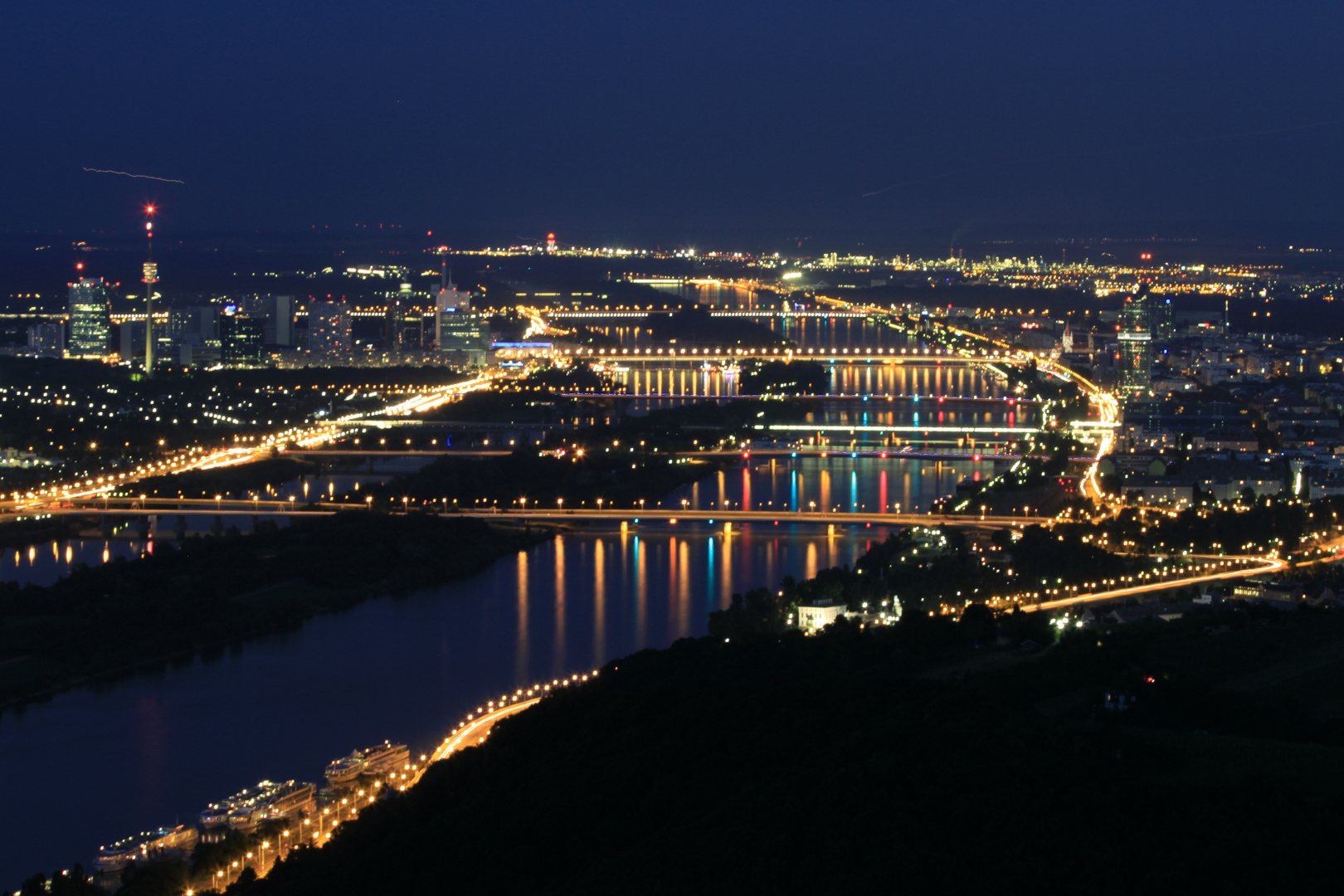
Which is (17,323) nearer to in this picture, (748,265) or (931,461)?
(931,461)

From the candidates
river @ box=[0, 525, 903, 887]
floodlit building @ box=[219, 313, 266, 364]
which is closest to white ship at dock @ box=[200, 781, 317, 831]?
river @ box=[0, 525, 903, 887]

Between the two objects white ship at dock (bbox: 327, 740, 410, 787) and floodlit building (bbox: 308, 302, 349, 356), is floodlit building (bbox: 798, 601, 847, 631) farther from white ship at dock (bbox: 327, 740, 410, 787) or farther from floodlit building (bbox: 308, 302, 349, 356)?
floodlit building (bbox: 308, 302, 349, 356)

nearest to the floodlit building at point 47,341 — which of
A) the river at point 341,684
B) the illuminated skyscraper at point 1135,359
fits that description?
the illuminated skyscraper at point 1135,359

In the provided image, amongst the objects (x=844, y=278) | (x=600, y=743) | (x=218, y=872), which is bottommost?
(x=218, y=872)

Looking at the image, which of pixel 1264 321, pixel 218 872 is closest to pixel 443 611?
pixel 218 872

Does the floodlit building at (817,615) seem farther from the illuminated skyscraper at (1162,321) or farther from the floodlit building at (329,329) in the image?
the illuminated skyscraper at (1162,321)

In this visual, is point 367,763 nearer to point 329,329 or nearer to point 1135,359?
point 1135,359

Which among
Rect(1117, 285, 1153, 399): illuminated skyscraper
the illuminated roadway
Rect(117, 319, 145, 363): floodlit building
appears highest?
Rect(117, 319, 145, 363): floodlit building
